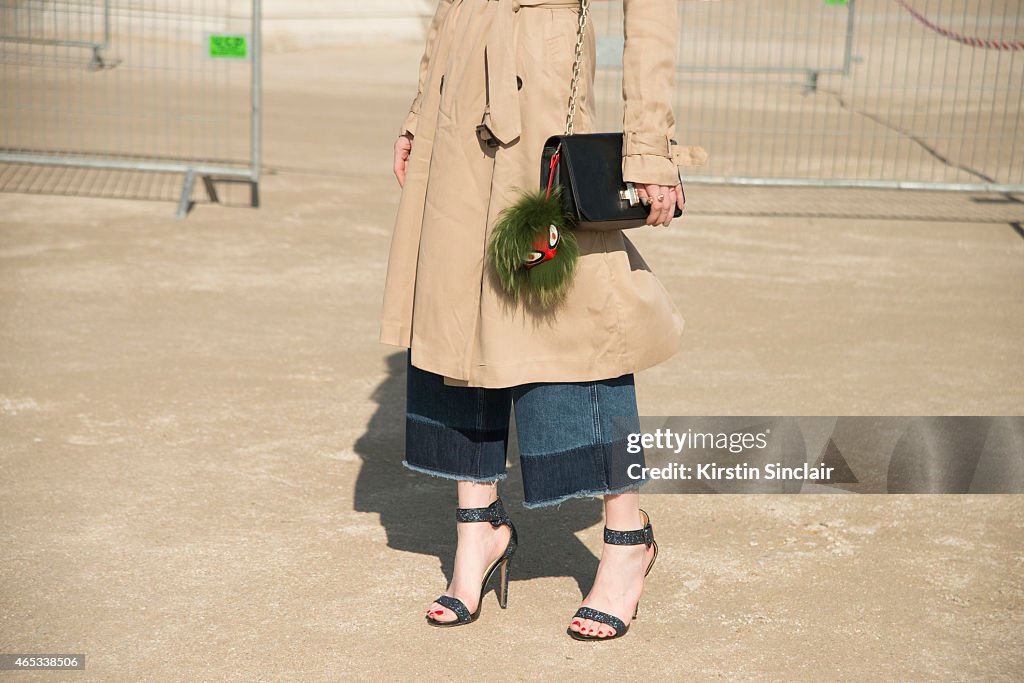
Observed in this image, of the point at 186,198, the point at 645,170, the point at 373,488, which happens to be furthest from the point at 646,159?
the point at 186,198

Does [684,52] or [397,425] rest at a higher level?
[684,52]

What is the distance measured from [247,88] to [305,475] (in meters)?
11.9

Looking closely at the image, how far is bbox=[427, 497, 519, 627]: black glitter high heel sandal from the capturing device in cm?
307

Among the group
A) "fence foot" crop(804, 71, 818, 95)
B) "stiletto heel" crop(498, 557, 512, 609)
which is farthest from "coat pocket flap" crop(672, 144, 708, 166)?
"fence foot" crop(804, 71, 818, 95)

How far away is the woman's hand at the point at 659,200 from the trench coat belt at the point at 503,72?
324 millimetres

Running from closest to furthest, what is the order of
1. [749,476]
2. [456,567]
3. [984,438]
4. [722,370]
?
[456,567] < [749,476] < [984,438] < [722,370]

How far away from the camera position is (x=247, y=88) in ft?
49.6

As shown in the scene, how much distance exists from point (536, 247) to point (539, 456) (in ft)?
1.81

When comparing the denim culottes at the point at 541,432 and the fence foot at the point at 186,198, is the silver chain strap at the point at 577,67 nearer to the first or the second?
the denim culottes at the point at 541,432

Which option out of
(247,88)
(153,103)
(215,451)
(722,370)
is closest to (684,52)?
(247,88)

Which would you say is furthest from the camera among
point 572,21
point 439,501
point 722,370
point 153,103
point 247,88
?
point 247,88

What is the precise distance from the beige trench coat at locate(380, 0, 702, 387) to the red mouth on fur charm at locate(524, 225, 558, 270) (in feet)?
0.38

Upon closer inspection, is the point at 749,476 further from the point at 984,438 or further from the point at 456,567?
the point at 456,567

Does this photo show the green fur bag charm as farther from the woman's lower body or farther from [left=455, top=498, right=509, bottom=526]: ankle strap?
[left=455, top=498, right=509, bottom=526]: ankle strap
